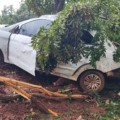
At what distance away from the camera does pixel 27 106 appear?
6.13 meters

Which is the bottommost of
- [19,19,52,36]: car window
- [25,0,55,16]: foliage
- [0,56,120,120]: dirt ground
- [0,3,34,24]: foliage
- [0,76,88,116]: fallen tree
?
[0,56,120,120]: dirt ground

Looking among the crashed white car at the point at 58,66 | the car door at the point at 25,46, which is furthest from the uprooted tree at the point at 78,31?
the car door at the point at 25,46

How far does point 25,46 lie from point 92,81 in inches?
73.1

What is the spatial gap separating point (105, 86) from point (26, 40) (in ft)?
7.38

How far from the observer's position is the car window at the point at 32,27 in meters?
7.43

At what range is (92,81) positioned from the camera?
695cm

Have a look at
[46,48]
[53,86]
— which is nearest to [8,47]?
[53,86]

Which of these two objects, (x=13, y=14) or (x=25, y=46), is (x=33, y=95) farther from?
(x=13, y=14)

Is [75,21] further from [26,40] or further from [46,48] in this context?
[26,40]

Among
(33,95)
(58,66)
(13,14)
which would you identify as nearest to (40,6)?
(58,66)

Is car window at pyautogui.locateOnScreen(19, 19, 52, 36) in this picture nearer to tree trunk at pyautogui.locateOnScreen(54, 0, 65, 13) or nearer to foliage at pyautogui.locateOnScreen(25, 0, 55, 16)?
tree trunk at pyautogui.locateOnScreen(54, 0, 65, 13)

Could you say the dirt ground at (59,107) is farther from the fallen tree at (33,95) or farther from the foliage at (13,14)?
the foliage at (13,14)

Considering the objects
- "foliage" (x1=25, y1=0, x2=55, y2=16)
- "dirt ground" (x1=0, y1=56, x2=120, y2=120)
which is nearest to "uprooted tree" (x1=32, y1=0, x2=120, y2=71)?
"dirt ground" (x1=0, y1=56, x2=120, y2=120)

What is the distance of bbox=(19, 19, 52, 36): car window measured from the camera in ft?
24.4
